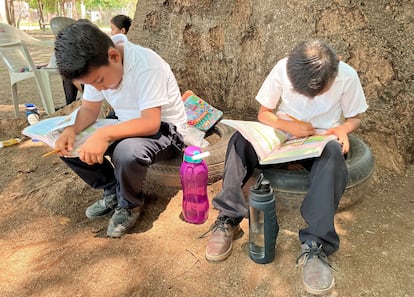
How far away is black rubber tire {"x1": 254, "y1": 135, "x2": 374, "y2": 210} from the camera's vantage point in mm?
2188

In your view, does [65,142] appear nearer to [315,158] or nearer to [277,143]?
→ [277,143]

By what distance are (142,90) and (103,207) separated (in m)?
0.80

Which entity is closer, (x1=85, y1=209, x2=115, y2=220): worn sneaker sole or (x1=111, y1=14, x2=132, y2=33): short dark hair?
(x1=85, y1=209, x2=115, y2=220): worn sneaker sole

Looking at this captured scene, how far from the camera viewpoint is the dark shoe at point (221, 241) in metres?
2.04

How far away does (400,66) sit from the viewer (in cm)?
280

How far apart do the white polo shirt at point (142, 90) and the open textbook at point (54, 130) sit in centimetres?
15

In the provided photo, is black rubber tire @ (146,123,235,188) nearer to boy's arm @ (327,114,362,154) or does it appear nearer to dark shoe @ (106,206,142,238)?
dark shoe @ (106,206,142,238)

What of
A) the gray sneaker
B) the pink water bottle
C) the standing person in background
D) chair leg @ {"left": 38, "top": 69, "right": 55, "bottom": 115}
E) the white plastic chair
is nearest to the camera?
the pink water bottle

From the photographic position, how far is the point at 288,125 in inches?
85.6

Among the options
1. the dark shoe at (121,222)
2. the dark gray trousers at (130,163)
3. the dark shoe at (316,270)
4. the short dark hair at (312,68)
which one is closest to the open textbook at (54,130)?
the dark gray trousers at (130,163)

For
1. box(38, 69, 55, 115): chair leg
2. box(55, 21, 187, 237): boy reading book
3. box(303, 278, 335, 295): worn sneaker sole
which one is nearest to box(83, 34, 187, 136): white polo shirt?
box(55, 21, 187, 237): boy reading book

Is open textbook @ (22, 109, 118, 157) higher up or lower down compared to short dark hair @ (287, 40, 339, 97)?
lower down

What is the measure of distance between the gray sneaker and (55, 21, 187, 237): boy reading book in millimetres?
49

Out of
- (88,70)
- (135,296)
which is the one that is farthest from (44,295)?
(88,70)
